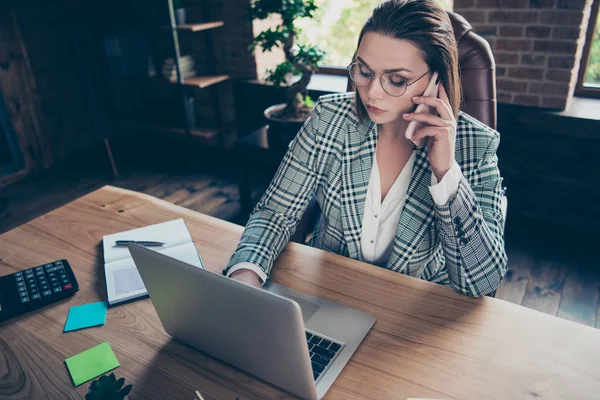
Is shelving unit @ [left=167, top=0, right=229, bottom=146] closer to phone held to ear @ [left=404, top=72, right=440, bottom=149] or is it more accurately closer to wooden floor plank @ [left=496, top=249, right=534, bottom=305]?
wooden floor plank @ [left=496, top=249, right=534, bottom=305]

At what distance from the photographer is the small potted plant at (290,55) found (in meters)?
2.40

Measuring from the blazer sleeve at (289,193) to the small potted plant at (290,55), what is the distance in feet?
3.87

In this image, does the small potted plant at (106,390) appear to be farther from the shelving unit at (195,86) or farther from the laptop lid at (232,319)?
the shelving unit at (195,86)

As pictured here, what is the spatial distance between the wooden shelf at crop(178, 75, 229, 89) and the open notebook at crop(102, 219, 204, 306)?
2.14m

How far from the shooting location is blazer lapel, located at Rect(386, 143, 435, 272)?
1145 mm

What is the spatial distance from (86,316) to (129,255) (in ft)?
0.68

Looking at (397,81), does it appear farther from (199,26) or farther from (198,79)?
(198,79)

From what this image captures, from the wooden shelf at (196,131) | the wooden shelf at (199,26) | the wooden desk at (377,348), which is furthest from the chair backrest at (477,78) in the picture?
the wooden shelf at (196,131)

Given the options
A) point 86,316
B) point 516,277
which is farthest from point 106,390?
point 516,277

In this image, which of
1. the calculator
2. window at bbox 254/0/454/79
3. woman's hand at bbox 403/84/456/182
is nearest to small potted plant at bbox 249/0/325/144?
window at bbox 254/0/454/79

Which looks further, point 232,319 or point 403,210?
point 403,210

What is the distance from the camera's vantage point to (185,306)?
2.62 feet

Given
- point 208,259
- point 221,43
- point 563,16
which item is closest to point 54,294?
→ point 208,259

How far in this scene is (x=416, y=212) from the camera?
1.15m
